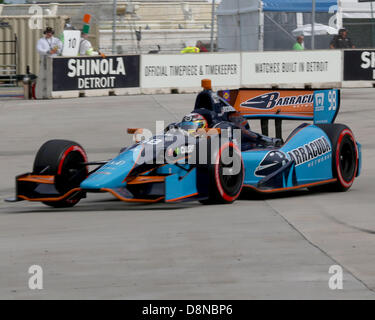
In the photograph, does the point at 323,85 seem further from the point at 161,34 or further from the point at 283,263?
the point at 161,34

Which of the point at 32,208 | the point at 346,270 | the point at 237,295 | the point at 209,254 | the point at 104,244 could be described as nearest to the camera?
the point at 237,295

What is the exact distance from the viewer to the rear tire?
11.4 meters

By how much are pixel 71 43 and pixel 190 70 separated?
3.80 meters

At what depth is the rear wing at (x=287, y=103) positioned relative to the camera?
40.3ft

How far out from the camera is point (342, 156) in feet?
38.6

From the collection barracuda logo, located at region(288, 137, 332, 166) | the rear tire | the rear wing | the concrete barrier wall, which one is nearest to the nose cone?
barracuda logo, located at region(288, 137, 332, 166)

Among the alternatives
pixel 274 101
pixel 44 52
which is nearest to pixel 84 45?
pixel 44 52

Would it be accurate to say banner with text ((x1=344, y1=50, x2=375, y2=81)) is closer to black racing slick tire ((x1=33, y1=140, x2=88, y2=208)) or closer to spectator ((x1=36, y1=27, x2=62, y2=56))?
spectator ((x1=36, y1=27, x2=62, y2=56))

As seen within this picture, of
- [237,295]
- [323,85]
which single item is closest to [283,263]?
[237,295]

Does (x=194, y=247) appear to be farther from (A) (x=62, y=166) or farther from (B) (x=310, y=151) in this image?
(B) (x=310, y=151)

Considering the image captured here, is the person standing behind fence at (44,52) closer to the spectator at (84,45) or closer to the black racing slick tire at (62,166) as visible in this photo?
the spectator at (84,45)

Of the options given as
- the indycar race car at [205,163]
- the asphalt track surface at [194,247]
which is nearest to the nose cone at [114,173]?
the indycar race car at [205,163]

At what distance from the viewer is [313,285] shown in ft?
20.5

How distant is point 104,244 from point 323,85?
2167cm
